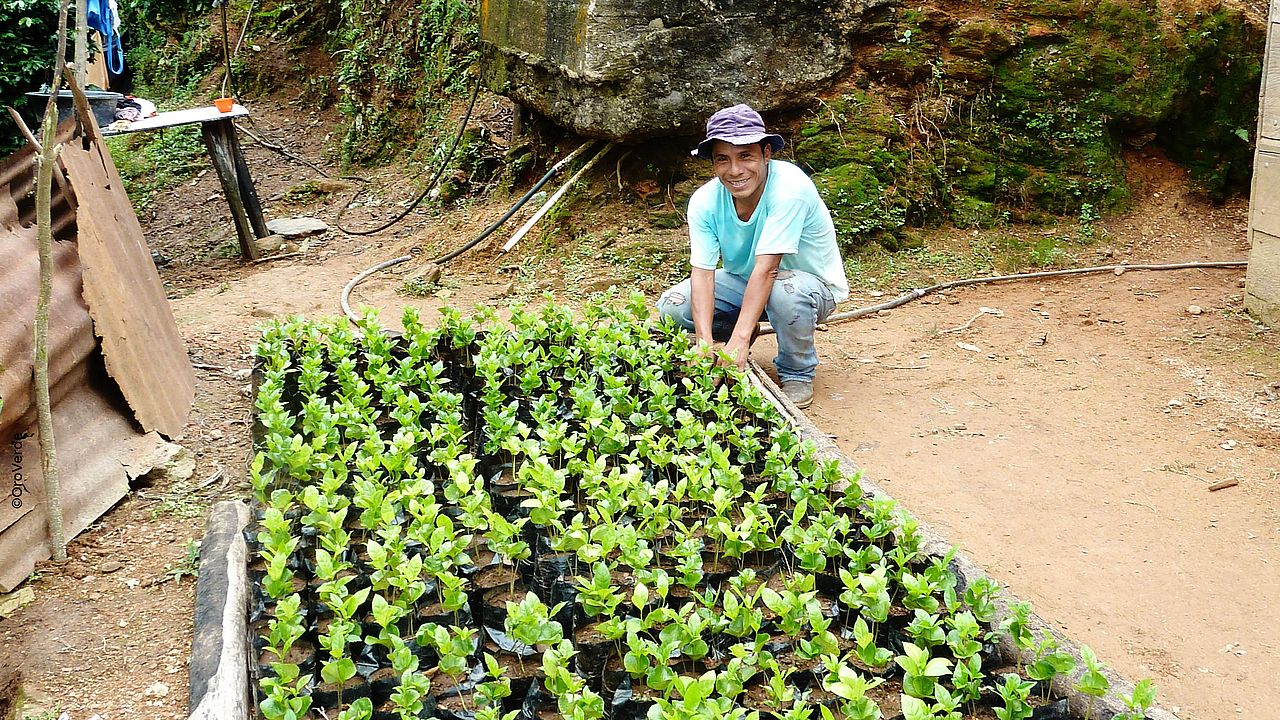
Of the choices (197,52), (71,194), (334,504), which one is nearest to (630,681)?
(334,504)

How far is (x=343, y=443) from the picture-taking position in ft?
13.4

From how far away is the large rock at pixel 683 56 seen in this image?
675 centimetres

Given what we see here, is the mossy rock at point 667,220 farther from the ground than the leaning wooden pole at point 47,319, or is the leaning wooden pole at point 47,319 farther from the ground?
the leaning wooden pole at point 47,319

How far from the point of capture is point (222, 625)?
2.77m

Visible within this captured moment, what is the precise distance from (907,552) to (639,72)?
4.65 metres

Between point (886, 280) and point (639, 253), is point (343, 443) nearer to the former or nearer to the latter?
point (639, 253)

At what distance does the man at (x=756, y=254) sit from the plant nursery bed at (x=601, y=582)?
0.74m

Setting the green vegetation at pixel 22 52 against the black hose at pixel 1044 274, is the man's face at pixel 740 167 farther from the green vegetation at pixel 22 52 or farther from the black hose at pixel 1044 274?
the green vegetation at pixel 22 52

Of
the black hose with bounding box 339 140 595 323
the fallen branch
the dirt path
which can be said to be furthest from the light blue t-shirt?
the black hose with bounding box 339 140 595 323

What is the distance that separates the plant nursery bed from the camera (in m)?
2.45

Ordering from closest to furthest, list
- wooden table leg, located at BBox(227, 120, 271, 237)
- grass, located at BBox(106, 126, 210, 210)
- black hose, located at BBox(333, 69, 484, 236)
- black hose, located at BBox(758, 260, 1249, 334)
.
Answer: black hose, located at BBox(758, 260, 1249, 334), wooden table leg, located at BBox(227, 120, 271, 237), black hose, located at BBox(333, 69, 484, 236), grass, located at BBox(106, 126, 210, 210)

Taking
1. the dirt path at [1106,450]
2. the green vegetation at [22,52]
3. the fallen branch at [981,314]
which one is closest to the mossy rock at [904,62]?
the dirt path at [1106,450]

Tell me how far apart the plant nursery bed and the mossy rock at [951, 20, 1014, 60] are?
4.28m

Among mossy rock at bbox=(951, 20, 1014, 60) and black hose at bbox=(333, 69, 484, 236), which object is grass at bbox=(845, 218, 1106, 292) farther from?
black hose at bbox=(333, 69, 484, 236)
